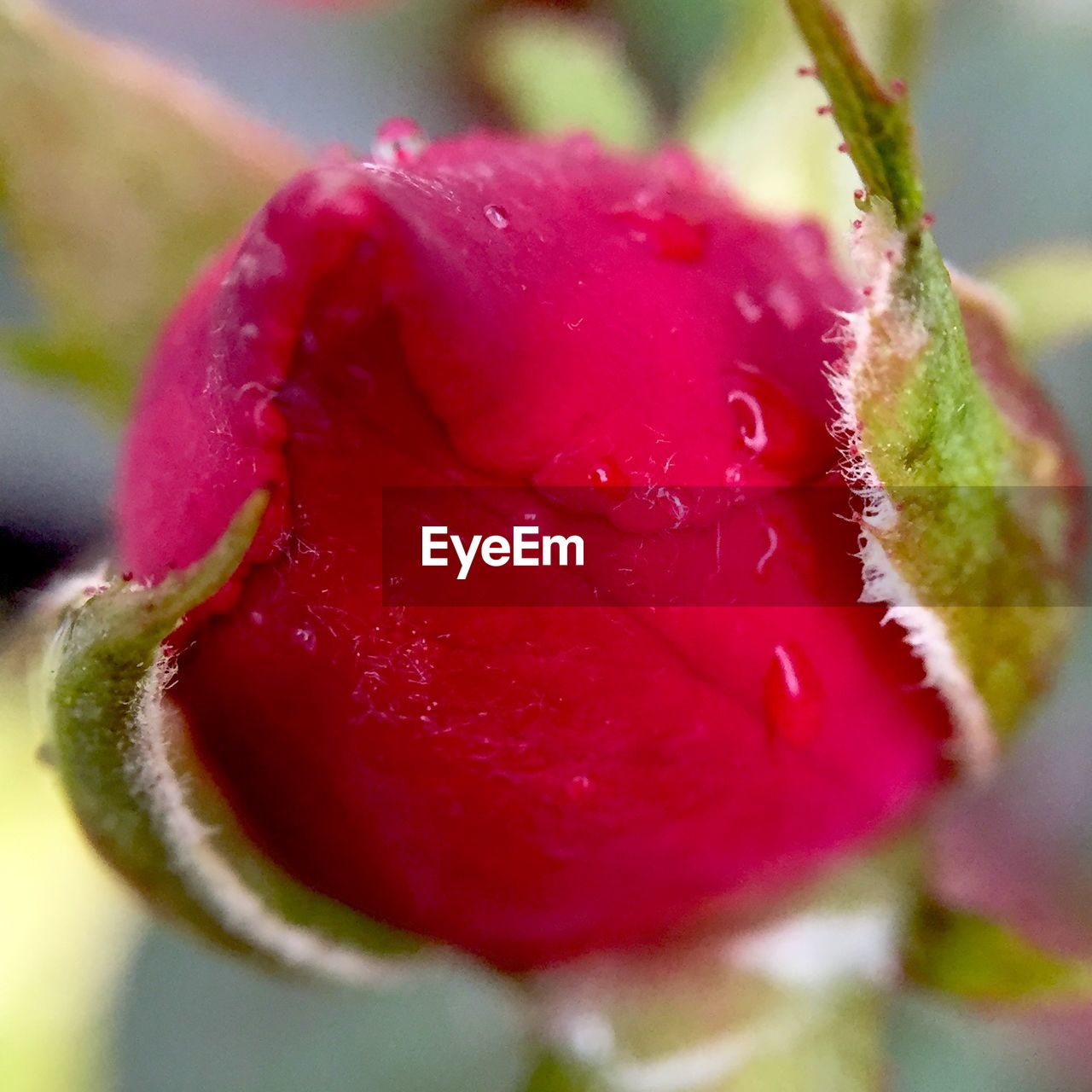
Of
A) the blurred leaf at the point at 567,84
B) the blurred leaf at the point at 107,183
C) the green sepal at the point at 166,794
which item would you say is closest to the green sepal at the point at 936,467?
the green sepal at the point at 166,794

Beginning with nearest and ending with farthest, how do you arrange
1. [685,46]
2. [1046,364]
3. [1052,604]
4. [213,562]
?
[213,562] < [1052,604] < [1046,364] < [685,46]

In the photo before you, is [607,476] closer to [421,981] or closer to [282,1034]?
[421,981]

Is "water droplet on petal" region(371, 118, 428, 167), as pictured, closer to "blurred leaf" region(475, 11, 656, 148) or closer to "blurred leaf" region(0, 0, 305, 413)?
"blurred leaf" region(0, 0, 305, 413)

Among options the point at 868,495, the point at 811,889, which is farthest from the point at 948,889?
the point at 868,495

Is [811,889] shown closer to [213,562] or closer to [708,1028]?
[708,1028]

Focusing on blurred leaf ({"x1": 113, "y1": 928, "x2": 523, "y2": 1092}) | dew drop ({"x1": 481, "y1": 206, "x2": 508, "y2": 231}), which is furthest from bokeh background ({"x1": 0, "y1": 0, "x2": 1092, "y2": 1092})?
dew drop ({"x1": 481, "y1": 206, "x2": 508, "y2": 231})

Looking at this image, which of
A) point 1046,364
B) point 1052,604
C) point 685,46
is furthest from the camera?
point 685,46
